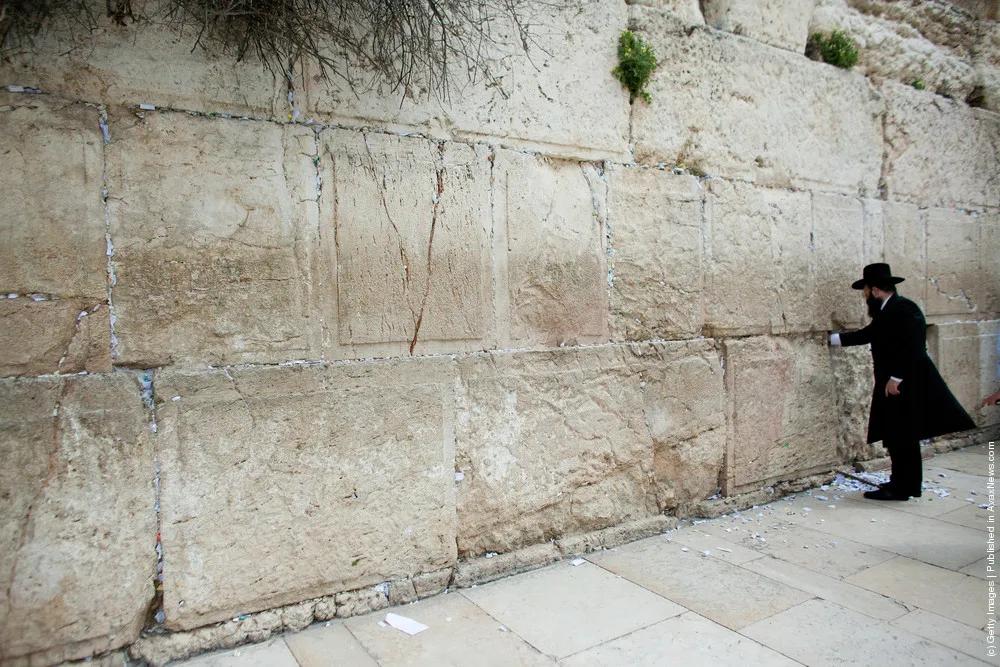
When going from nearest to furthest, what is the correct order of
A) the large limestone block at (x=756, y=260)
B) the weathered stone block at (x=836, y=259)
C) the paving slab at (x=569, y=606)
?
the paving slab at (x=569, y=606), the large limestone block at (x=756, y=260), the weathered stone block at (x=836, y=259)

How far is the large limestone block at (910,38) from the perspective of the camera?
4.74 meters

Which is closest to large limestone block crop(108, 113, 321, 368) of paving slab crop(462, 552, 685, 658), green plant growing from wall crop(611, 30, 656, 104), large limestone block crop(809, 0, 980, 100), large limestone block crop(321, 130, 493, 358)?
large limestone block crop(321, 130, 493, 358)

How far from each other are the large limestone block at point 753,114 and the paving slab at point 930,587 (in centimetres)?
245

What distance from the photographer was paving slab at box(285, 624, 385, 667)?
243cm

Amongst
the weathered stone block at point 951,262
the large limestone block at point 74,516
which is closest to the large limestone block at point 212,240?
the large limestone block at point 74,516

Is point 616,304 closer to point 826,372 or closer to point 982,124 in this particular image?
point 826,372

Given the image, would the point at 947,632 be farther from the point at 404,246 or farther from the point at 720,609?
the point at 404,246

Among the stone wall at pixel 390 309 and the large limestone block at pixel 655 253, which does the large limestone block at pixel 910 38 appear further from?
the large limestone block at pixel 655 253

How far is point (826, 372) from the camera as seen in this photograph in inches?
180

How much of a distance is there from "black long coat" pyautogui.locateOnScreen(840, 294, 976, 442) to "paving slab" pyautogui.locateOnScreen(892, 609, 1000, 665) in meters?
1.77

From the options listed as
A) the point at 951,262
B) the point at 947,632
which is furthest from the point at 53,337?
the point at 951,262

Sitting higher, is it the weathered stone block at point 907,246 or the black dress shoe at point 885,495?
the weathered stone block at point 907,246

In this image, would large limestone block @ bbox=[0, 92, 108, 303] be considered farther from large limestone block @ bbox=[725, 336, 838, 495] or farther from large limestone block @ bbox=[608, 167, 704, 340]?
large limestone block @ bbox=[725, 336, 838, 495]

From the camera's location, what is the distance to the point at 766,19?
426cm
